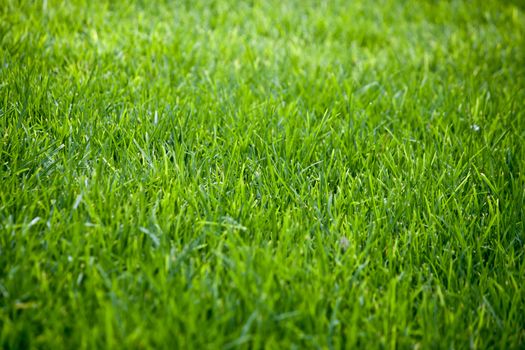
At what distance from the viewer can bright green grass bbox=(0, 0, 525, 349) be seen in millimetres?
1434

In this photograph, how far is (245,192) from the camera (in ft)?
6.56

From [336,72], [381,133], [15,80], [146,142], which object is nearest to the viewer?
[146,142]

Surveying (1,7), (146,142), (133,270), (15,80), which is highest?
(1,7)

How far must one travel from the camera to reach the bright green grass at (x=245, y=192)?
1.43 m

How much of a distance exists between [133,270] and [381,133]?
5.23 ft

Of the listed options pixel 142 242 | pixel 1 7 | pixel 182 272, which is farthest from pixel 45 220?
pixel 1 7

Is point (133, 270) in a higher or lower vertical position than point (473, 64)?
lower

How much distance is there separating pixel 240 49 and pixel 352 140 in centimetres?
134

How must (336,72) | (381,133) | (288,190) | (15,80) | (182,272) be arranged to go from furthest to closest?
(336,72)
(381,133)
(15,80)
(288,190)
(182,272)

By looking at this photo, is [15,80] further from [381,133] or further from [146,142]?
[381,133]

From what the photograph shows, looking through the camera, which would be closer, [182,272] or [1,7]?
[182,272]

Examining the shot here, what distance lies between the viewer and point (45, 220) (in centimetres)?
166

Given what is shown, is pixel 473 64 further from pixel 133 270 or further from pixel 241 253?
pixel 133 270

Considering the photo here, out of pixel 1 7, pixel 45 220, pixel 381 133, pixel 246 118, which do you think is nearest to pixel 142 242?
pixel 45 220
